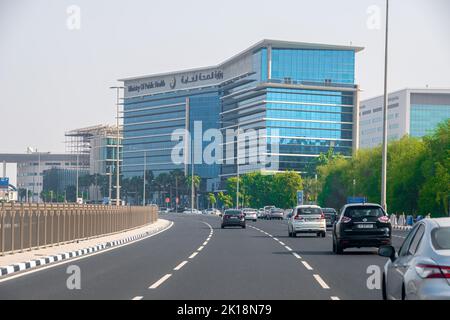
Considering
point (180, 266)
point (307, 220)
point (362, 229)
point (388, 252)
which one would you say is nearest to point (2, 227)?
point (180, 266)

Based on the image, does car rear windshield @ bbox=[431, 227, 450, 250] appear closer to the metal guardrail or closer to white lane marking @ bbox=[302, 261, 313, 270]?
white lane marking @ bbox=[302, 261, 313, 270]

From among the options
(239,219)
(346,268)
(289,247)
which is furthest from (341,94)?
(346,268)

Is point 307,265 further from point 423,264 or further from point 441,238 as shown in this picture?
point 423,264

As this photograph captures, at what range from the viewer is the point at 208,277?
19422 mm

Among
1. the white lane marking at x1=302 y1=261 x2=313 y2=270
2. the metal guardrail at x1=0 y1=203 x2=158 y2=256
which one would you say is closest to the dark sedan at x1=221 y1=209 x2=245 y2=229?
the metal guardrail at x1=0 y1=203 x2=158 y2=256

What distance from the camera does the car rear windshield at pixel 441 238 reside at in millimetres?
10484

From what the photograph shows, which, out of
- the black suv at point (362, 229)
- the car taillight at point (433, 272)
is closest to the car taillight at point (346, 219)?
the black suv at point (362, 229)

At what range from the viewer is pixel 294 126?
625 ft

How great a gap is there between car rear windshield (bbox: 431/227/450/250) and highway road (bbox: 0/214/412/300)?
4.30 m

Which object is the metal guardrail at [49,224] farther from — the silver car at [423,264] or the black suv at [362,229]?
the silver car at [423,264]

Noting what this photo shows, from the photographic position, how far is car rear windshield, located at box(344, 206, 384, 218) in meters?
29.8

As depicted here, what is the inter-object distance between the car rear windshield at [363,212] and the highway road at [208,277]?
4.51ft

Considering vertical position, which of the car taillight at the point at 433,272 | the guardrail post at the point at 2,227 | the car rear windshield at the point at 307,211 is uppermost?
the car taillight at the point at 433,272

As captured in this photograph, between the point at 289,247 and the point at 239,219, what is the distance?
3121 cm
